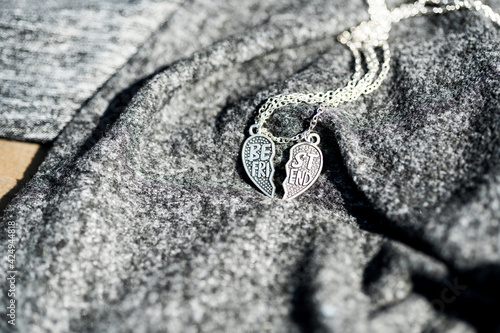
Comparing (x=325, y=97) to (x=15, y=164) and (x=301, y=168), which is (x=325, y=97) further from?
(x=15, y=164)

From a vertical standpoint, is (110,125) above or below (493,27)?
below

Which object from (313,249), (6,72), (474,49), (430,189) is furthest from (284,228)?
(6,72)

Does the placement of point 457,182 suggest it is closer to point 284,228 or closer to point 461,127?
point 461,127

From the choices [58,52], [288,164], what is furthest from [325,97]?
[58,52]

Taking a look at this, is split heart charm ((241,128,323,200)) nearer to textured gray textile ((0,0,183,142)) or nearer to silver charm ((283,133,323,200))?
silver charm ((283,133,323,200))

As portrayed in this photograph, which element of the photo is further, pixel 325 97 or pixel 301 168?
pixel 325 97

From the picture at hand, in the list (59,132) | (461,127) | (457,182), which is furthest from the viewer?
(59,132)

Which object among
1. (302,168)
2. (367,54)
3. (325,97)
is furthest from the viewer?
(367,54)

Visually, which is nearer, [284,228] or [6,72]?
[284,228]
